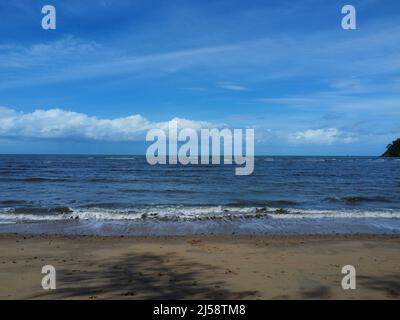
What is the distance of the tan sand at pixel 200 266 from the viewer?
249 inches

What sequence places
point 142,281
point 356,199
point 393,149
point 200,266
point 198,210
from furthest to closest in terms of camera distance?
point 393,149 → point 356,199 → point 198,210 → point 200,266 → point 142,281

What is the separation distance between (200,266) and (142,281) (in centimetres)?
160

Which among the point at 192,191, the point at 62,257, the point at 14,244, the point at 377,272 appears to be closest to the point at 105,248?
the point at 62,257

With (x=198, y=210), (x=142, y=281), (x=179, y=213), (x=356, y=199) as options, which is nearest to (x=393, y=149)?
(x=356, y=199)

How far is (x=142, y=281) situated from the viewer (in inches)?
272

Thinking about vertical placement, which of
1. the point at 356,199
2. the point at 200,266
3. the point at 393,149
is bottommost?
the point at 356,199

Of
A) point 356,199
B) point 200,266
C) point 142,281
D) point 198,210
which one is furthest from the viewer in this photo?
point 356,199

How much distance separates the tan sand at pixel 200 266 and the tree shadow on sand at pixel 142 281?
2cm

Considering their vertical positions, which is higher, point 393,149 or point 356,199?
point 393,149

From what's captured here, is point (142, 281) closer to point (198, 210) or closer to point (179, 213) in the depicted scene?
point (179, 213)

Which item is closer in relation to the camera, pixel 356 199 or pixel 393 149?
pixel 356 199

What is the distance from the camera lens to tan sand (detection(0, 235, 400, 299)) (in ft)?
20.8

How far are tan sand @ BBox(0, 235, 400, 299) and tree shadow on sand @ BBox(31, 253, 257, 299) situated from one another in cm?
2
